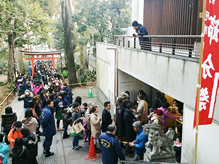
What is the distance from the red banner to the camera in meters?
3.33

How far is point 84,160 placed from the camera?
23.2ft

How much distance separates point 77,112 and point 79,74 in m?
16.0

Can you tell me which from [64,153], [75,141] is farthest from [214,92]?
[64,153]

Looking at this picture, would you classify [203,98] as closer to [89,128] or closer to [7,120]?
[89,128]

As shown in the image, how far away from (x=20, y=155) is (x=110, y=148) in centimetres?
211

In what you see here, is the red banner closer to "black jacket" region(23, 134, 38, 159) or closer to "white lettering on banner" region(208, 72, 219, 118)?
"white lettering on banner" region(208, 72, 219, 118)

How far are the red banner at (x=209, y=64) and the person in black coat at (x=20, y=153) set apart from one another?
3.86m

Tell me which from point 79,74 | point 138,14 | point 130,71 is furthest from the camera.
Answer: point 79,74

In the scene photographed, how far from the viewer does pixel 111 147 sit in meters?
5.10

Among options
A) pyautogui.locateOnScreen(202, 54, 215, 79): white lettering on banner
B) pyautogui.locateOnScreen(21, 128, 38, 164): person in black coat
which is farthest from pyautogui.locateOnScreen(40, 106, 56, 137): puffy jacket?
pyautogui.locateOnScreen(202, 54, 215, 79): white lettering on banner

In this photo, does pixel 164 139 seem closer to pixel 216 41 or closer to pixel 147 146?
pixel 147 146

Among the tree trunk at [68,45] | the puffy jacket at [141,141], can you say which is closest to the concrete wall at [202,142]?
the puffy jacket at [141,141]

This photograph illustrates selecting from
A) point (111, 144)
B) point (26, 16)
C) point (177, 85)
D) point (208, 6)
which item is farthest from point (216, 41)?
point (26, 16)

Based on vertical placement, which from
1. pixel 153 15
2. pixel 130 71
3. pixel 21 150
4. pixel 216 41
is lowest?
pixel 21 150
